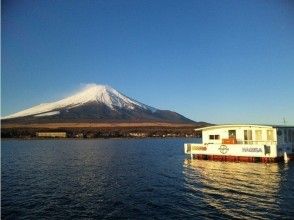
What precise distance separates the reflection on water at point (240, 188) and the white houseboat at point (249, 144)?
167 cm

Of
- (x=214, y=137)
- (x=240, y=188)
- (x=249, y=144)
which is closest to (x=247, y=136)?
(x=249, y=144)

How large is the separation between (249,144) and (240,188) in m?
17.2

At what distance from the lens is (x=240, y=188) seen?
29281mm

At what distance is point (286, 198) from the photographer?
83.7 ft

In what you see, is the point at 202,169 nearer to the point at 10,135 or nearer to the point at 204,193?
the point at 204,193

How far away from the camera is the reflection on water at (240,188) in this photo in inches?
888

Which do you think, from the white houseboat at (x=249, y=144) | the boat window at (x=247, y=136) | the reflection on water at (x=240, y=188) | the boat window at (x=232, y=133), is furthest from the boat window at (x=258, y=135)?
the reflection on water at (x=240, y=188)

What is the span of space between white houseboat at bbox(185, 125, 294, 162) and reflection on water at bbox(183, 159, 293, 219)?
1.67m

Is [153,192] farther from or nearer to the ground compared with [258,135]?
nearer to the ground

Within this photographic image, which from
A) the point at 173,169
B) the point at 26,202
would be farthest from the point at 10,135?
the point at 26,202

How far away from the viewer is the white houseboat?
146 ft

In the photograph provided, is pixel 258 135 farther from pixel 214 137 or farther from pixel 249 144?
pixel 214 137

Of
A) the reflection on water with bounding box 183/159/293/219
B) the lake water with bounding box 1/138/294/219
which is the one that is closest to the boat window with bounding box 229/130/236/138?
the reflection on water with bounding box 183/159/293/219

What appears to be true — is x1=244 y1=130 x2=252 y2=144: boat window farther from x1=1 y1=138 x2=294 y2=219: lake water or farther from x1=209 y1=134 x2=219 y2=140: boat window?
x1=209 y1=134 x2=219 y2=140: boat window
